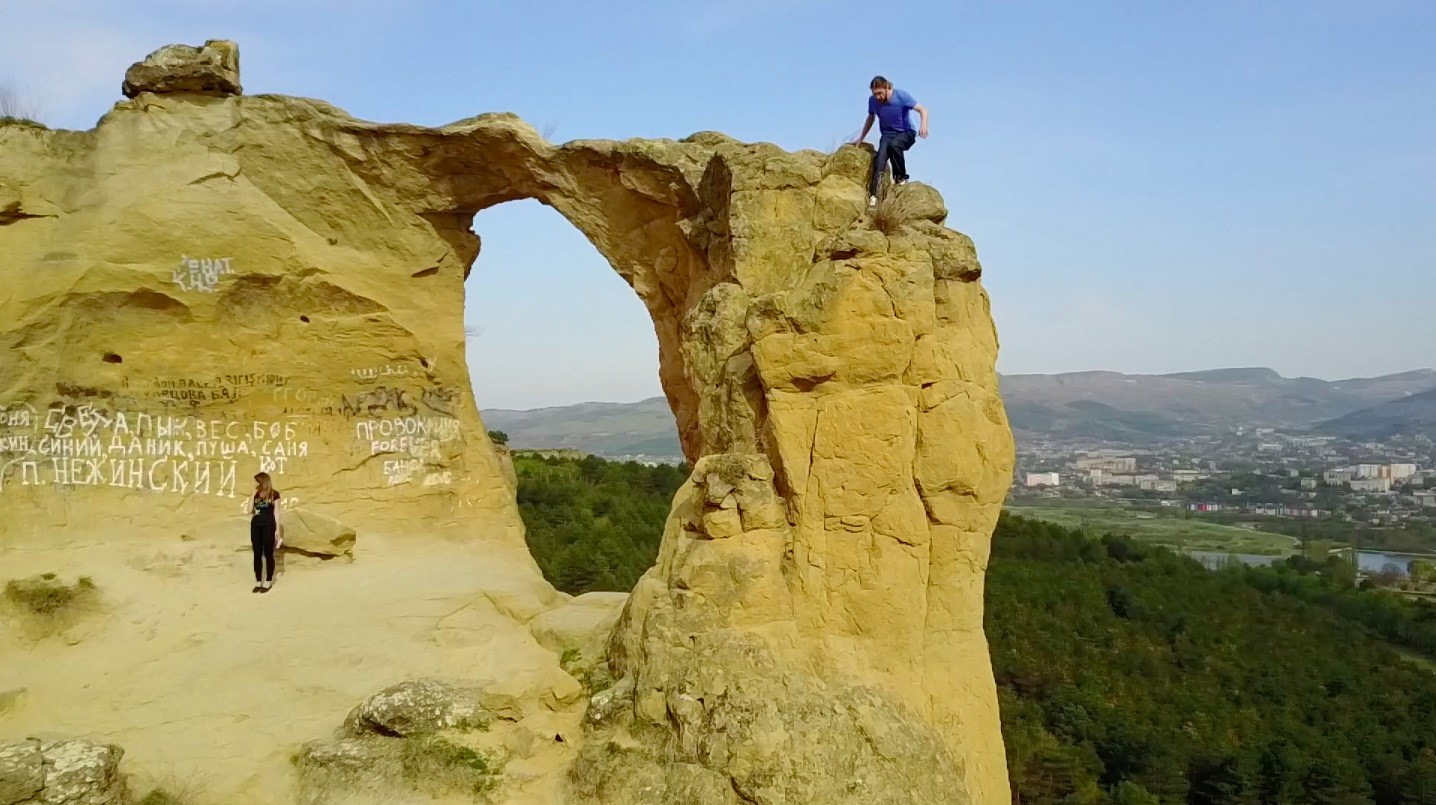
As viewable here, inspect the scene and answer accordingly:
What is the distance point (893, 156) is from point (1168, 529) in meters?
56.6

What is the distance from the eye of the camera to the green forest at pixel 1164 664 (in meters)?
19.8

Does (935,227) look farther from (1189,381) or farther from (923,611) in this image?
(1189,381)

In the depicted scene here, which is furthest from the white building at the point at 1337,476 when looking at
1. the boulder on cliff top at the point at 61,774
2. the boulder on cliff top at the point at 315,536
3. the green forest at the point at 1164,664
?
the boulder on cliff top at the point at 61,774

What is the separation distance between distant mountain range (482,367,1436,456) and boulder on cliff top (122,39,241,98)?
2787 inches

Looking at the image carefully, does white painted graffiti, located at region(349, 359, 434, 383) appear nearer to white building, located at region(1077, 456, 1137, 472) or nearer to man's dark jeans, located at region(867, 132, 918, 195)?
man's dark jeans, located at region(867, 132, 918, 195)

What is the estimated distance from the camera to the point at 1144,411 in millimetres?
130125

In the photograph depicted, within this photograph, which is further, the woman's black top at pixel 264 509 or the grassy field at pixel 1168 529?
the grassy field at pixel 1168 529

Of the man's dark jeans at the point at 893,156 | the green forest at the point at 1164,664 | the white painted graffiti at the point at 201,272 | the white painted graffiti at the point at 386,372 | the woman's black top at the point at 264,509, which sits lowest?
the green forest at the point at 1164,664

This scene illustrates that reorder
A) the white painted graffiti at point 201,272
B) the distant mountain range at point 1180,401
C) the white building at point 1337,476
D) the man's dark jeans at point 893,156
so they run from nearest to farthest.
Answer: the man's dark jeans at point 893,156 → the white painted graffiti at point 201,272 → the white building at point 1337,476 → the distant mountain range at point 1180,401

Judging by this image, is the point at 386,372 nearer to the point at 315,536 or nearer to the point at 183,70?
the point at 315,536

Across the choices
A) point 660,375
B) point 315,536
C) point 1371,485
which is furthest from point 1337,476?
point 315,536

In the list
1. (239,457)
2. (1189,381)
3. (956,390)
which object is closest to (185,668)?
(239,457)

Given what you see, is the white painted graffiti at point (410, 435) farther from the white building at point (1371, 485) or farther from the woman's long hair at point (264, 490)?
the white building at point (1371, 485)

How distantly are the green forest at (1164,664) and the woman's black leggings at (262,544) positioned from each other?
876 cm
